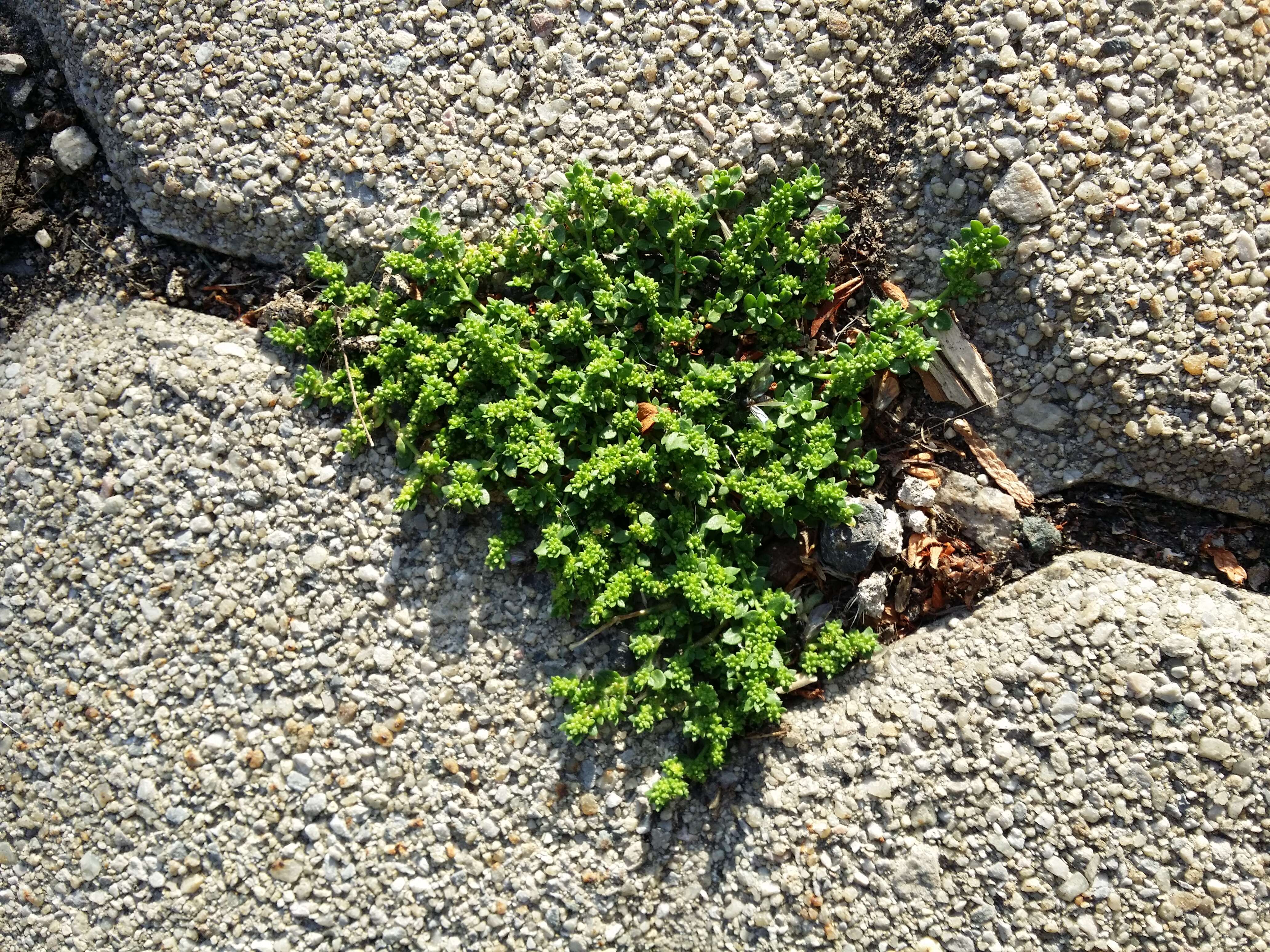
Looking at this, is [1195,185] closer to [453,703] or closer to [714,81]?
[714,81]

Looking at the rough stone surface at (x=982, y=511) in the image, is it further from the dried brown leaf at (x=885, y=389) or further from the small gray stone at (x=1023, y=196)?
the small gray stone at (x=1023, y=196)

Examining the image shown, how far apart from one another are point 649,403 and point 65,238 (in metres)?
2.90

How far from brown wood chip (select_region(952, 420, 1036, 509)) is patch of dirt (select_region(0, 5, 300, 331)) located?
3219 millimetres

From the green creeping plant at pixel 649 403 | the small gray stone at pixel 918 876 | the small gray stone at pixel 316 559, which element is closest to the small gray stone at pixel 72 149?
the green creeping plant at pixel 649 403

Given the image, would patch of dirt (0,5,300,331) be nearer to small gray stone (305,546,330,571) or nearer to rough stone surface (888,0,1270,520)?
small gray stone (305,546,330,571)

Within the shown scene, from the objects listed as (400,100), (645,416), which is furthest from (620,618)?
(400,100)

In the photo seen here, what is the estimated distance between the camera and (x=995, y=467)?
4.01m

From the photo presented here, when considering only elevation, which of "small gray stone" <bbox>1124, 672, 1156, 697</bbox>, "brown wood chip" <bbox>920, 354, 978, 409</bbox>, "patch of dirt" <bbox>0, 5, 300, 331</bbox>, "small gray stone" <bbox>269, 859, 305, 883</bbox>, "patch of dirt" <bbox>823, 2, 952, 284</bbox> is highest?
"patch of dirt" <bbox>823, 2, 952, 284</bbox>

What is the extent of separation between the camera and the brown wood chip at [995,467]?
13.1ft

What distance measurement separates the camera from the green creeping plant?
12.3ft

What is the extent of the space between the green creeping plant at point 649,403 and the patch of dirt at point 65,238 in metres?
0.58

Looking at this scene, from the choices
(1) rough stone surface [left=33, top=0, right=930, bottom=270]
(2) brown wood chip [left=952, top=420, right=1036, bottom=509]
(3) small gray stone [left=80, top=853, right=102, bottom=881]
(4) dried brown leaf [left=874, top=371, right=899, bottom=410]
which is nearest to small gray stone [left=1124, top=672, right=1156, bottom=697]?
(2) brown wood chip [left=952, top=420, right=1036, bottom=509]

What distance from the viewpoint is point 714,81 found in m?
4.04

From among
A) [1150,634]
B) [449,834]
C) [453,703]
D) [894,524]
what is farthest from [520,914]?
[1150,634]
